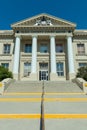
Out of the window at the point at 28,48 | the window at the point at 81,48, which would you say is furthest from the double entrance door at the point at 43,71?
the window at the point at 81,48

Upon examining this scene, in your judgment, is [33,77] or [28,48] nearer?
[33,77]

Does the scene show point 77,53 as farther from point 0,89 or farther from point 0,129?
point 0,129

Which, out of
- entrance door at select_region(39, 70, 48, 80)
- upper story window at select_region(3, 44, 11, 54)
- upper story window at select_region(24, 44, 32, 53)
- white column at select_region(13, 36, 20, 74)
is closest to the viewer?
white column at select_region(13, 36, 20, 74)

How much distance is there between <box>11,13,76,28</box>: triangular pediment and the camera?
2916 cm

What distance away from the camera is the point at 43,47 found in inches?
1195

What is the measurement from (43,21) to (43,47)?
4.95 m

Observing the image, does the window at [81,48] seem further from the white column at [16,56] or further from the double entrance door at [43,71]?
the white column at [16,56]

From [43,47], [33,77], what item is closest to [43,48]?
[43,47]

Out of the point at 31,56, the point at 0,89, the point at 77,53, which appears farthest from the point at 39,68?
the point at 0,89

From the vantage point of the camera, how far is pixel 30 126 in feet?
16.9

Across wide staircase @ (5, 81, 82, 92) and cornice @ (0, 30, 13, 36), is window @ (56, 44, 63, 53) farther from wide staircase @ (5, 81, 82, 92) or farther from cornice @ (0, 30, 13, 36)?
wide staircase @ (5, 81, 82, 92)

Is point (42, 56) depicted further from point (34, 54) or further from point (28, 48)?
point (28, 48)

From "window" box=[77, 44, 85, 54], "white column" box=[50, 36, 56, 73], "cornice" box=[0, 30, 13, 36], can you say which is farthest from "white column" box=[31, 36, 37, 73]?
"window" box=[77, 44, 85, 54]

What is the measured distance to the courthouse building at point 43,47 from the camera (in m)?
27.9
